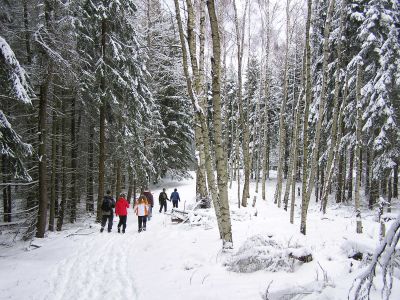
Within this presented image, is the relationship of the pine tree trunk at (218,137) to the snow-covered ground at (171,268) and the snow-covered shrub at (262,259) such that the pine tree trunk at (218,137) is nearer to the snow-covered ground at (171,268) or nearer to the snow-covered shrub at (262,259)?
the snow-covered ground at (171,268)

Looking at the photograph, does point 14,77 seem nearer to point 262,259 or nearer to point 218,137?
point 218,137

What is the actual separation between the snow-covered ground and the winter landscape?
46 mm

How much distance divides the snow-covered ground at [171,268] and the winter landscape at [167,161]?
0.05 m

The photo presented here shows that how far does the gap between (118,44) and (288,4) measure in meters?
9.01

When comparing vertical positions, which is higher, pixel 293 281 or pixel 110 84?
pixel 110 84

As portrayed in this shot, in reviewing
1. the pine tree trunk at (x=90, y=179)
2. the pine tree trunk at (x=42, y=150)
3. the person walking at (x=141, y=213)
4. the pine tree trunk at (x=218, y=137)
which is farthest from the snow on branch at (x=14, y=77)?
the pine tree trunk at (x=90, y=179)

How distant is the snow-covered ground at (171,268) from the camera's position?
504 centimetres

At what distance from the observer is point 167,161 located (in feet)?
91.0

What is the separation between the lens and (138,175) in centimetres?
1977

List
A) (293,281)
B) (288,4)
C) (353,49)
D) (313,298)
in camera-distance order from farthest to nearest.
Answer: (353,49), (288,4), (293,281), (313,298)

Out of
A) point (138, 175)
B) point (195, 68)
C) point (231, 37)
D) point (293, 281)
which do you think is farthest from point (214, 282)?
point (231, 37)

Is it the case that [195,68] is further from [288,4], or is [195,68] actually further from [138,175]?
[138,175]

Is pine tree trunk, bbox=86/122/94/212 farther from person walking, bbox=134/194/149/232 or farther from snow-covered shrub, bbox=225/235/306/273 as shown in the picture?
snow-covered shrub, bbox=225/235/306/273

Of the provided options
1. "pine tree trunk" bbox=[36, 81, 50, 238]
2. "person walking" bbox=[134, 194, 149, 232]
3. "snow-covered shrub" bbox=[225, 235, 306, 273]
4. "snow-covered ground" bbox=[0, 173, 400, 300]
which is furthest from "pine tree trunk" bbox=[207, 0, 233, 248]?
"pine tree trunk" bbox=[36, 81, 50, 238]
